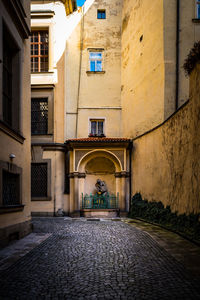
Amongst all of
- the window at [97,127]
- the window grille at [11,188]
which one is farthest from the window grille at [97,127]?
the window grille at [11,188]

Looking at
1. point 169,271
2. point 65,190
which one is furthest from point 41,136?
point 169,271

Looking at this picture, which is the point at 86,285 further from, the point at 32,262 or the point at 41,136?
the point at 41,136

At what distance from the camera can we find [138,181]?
45.3 feet

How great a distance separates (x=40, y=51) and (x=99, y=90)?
4.41 m

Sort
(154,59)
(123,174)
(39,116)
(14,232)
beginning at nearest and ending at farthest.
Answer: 1. (14,232)
2. (154,59)
3. (123,174)
4. (39,116)

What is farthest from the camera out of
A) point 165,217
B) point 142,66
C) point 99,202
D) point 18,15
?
point 99,202

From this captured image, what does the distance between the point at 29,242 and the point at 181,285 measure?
481 cm

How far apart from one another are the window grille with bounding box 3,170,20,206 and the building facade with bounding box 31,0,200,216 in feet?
20.9

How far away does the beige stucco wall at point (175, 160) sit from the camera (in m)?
7.68

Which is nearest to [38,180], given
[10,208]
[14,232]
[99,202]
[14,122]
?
[99,202]

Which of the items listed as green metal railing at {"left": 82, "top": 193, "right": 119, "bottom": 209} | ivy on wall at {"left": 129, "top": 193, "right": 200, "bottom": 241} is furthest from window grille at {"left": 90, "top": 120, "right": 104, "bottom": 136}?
ivy on wall at {"left": 129, "top": 193, "right": 200, "bottom": 241}

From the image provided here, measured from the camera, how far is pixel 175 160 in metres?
9.51

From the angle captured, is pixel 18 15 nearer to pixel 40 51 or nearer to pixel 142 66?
pixel 142 66

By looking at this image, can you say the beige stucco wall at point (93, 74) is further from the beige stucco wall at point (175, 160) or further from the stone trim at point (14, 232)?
the stone trim at point (14, 232)
